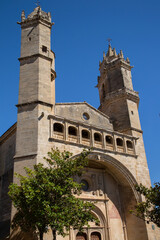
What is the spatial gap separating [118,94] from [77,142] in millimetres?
8010

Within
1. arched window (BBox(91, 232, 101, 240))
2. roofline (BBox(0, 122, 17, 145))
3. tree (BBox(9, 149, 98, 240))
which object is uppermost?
roofline (BBox(0, 122, 17, 145))

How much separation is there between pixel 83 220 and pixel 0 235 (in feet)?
21.7

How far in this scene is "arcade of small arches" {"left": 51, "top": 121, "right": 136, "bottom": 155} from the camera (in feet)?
57.5

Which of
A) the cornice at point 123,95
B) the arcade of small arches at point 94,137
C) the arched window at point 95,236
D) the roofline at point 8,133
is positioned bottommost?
the arched window at point 95,236

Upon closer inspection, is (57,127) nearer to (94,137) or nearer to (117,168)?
(94,137)

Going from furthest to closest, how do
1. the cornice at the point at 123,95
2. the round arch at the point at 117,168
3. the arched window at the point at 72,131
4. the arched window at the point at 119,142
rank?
the cornice at the point at 123,95 < the arched window at the point at 119,142 < the arched window at the point at 72,131 < the round arch at the point at 117,168

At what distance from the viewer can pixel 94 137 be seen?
2005 cm

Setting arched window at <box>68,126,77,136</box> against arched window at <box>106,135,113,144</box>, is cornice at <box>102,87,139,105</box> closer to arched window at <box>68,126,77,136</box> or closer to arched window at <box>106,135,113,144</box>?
arched window at <box>106,135,113,144</box>

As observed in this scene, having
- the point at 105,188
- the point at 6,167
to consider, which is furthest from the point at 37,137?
the point at 105,188

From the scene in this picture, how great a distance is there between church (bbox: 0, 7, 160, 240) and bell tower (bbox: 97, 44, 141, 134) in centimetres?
12

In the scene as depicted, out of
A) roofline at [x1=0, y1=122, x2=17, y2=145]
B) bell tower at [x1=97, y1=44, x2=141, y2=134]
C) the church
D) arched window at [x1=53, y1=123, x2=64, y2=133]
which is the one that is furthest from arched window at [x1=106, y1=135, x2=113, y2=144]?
roofline at [x1=0, y1=122, x2=17, y2=145]

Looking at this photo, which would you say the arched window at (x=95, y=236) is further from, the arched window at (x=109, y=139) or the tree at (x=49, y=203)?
the arched window at (x=109, y=139)

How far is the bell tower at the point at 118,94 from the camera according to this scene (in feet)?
73.8

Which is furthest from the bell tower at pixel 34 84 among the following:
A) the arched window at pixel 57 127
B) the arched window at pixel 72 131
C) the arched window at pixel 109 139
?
the arched window at pixel 109 139
